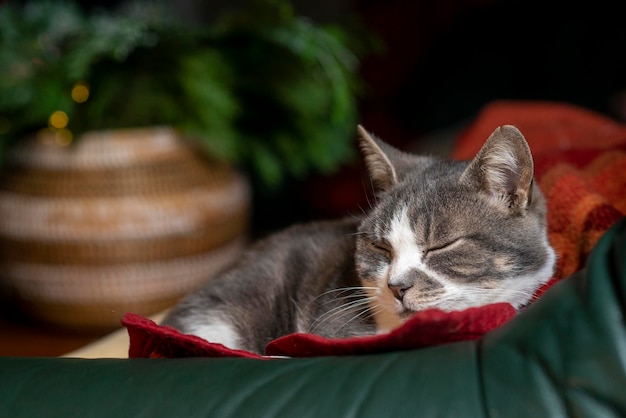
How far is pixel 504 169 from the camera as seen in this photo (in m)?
0.99

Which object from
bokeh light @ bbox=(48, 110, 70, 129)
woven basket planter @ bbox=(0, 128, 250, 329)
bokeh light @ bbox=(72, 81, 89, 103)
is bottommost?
woven basket planter @ bbox=(0, 128, 250, 329)

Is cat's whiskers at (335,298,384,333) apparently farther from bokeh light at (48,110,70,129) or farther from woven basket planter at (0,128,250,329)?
bokeh light at (48,110,70,129)

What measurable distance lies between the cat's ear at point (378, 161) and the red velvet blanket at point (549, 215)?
0.92 feet

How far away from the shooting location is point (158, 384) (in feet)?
2.34

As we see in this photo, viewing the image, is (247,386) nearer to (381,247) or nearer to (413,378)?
(413,378)

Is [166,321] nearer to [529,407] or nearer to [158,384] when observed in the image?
[158,384]

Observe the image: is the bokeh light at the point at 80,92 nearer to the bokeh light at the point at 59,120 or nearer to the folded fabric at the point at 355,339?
the bokeh light at the point at 59,120

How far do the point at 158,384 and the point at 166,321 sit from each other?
56 centimetres

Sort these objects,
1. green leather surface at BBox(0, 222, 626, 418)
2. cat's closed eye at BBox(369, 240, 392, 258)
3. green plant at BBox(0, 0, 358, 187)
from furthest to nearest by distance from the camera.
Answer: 1. green plant at BBox(0, 0, 358, 187)
2. cat's closed eye at BBox(369, 240, 392, 258)
3. green leather surface at BBox(0, 222, 626, 418)

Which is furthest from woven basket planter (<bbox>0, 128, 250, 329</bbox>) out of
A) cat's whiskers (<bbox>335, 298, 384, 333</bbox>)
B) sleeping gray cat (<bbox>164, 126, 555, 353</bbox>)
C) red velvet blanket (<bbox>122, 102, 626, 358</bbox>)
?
cat's whiskers (<bbox>335, 298, 384, 333</bbox>)

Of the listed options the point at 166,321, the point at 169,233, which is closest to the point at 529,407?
the point at 166,321

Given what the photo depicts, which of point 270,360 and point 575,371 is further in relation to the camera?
point 270,360

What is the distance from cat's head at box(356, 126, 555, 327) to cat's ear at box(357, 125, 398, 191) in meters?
0.10

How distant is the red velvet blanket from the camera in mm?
731
